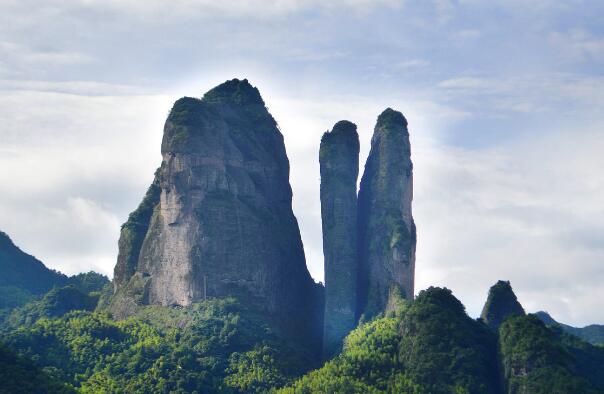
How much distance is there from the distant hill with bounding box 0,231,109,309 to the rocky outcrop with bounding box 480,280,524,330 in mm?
55303

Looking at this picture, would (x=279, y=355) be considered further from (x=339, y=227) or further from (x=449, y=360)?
(x=449, y=360)

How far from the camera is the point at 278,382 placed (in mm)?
109562

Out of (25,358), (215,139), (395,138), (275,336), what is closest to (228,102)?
(215,139)

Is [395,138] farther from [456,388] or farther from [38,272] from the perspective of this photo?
[38,272]

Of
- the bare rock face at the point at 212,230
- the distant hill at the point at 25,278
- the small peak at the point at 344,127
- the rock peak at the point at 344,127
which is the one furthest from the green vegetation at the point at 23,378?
the distant hill at the point at 25,278

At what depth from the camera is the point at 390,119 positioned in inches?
4934

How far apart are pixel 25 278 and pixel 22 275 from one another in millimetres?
642

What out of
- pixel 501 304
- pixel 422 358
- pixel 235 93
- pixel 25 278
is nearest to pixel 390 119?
pixel 235 93

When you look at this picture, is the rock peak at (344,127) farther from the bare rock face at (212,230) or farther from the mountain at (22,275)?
the mountain at (22,275)

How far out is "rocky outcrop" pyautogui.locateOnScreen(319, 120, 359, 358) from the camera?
→ 121m

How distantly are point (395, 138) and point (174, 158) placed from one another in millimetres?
21921

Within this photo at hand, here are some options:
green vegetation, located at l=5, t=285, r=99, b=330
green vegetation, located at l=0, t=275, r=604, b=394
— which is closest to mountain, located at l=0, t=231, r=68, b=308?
green vegetation, located at l=5, t=285, r=99, b=330

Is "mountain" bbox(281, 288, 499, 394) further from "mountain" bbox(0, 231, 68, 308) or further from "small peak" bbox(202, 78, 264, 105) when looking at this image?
"mountain" bbox(0, 231, 68, 308)

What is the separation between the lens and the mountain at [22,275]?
160125 mm
